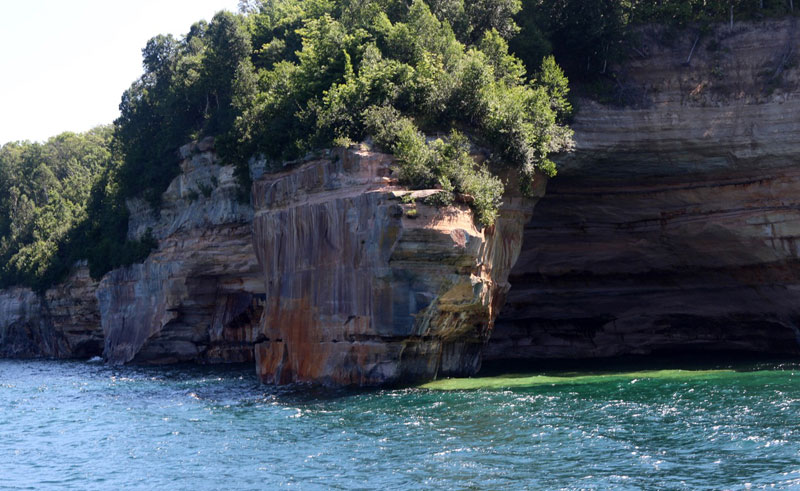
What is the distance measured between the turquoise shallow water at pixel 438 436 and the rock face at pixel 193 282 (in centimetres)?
1263

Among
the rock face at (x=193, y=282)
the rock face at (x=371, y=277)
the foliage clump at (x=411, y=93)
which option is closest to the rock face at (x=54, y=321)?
the rock face at (x=193, y=282)

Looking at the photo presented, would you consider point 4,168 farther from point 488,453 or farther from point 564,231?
point 488,453

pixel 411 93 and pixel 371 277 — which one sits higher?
pixel 411 93

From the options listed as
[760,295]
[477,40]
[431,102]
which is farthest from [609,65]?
[760,295]

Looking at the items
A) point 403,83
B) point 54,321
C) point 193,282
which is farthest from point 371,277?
point 54,321

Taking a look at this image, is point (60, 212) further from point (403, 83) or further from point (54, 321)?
point (403, 83)

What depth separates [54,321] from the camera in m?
60.3

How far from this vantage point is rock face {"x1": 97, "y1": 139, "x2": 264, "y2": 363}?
A: 4212cm

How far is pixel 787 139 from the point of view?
3303cm

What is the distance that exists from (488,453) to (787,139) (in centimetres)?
2197

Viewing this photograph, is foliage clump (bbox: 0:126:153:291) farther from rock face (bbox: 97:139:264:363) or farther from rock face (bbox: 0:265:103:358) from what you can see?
rock face (bbox: 97:139:264:363)

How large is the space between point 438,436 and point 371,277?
9034 millimetres

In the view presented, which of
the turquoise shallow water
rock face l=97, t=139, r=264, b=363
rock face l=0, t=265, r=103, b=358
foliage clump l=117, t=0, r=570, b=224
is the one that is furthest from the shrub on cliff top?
rock face l=0, t=265, r=103, b=358

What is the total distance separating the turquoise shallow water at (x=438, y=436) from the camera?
16672 millimetres
